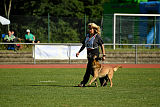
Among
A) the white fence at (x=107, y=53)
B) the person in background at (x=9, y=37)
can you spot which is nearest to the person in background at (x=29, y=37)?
the person in background at (x=9, y=37)

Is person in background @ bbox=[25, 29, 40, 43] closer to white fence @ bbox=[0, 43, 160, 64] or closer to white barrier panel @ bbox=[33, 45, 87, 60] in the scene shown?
white fence @ bbox=[0, 43, 160, 64]

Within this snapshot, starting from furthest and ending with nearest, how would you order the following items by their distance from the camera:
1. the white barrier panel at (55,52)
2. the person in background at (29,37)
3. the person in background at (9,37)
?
1. the person in background at (29,37)
2. the person in background at (9,37)
3. the white barrier panel at (55,52)

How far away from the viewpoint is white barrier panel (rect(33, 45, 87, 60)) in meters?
23.7

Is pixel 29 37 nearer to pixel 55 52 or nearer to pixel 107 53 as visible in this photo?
pixel 55 52

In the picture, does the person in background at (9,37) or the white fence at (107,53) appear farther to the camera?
the person in background at (9,37)

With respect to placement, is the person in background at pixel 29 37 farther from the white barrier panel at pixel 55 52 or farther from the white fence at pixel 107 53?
the white barrier panel at pixel 55 52

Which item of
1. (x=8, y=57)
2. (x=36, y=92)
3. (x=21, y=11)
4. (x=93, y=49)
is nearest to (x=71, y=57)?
(x=8, y=57)

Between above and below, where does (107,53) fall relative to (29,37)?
below

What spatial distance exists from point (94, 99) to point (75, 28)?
2015 cm

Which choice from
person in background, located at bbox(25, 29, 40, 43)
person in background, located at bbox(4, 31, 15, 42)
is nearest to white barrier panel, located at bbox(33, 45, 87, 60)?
person in background, located at bbox(25, 29, 40, 43)

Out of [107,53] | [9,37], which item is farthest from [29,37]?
[107,53]

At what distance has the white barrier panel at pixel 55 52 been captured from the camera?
23672 millimetres

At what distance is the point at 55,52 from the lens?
77.9 feet

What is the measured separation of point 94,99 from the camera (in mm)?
9031
